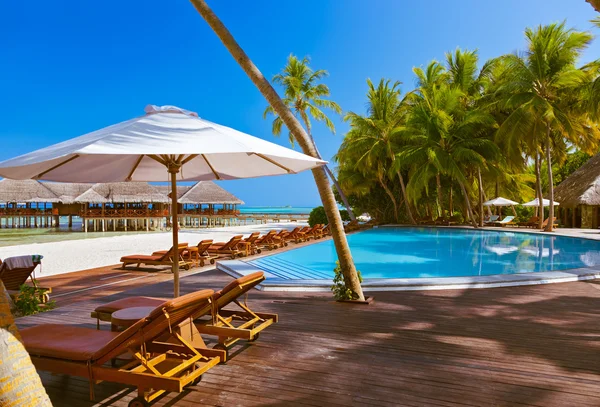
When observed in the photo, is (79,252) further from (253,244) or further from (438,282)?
(438,282)

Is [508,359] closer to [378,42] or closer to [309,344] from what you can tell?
[309,344]

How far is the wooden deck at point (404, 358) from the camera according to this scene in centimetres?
293

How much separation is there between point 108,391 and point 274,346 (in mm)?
1446

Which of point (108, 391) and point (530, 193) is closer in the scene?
point (108, 391)

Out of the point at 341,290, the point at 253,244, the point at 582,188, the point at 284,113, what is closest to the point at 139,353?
the point at 341,290

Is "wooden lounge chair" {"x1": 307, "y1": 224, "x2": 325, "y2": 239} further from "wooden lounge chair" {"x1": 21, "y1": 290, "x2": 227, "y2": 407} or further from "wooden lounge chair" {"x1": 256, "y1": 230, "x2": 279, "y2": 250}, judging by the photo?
"wooden lounge chair" {"x1": 21, "y1": 290, "x2": 227, "y2": 407}

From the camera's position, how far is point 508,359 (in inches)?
142

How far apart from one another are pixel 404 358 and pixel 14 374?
9.74 ft

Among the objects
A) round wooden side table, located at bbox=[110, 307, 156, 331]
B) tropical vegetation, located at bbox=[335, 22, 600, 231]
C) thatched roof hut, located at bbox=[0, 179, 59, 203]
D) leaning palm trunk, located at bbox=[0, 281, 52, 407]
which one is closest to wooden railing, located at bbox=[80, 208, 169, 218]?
thatched roof hut, located at bbox=[0, 179, 59, 203]

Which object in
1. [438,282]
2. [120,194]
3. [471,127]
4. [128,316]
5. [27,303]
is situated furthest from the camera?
[120,194]

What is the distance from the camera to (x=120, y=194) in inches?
1454

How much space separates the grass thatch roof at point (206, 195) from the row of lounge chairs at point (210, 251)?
91.4ft

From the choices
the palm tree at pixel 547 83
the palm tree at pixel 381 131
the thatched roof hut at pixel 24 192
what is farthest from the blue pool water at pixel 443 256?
the thatched roof hut at pixel 24 192

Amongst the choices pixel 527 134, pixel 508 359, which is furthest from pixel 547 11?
pixel 508 359
